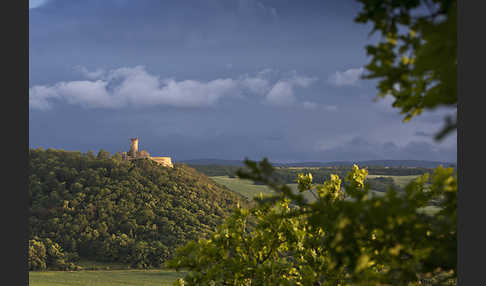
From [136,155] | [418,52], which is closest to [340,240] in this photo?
[418,52]

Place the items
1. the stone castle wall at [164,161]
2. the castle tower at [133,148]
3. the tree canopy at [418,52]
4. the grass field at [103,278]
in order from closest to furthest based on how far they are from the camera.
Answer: the tree canopy at [418,52] < the grass field at [103,278] < the castle tower at [133,148] < the stone castle wall at [164,161]

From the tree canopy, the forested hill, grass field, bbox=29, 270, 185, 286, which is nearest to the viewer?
the tree canopy

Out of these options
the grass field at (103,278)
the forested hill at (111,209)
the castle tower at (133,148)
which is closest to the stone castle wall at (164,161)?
the forested hill at (111,209)

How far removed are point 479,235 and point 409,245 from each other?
531mm

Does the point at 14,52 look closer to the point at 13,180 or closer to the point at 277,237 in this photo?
the point at 13,180

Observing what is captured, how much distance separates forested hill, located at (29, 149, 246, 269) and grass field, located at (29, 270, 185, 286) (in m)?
2.05

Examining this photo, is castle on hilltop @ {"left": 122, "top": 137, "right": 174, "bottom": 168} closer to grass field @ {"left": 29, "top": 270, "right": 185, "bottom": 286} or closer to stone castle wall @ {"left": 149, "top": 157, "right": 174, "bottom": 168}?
stone castle wall @ {"left": 149, "top": 157, "right": 174, "bottom": 168}

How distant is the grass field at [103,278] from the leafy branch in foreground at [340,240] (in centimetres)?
4141

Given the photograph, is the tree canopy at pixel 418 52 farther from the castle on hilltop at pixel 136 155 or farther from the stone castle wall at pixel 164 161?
the stone castle wall at pixel 164 161

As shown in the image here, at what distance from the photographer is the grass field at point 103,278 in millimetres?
45969

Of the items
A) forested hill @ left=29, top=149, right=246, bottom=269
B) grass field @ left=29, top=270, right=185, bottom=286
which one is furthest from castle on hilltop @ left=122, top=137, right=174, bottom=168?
grass field @ left=29, top=270, right=185, bottom=286

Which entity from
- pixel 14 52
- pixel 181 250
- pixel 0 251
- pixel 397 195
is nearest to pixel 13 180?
pixel 0 251

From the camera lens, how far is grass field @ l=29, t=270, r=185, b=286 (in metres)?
46.0

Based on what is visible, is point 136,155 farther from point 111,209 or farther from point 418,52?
point 418,52
